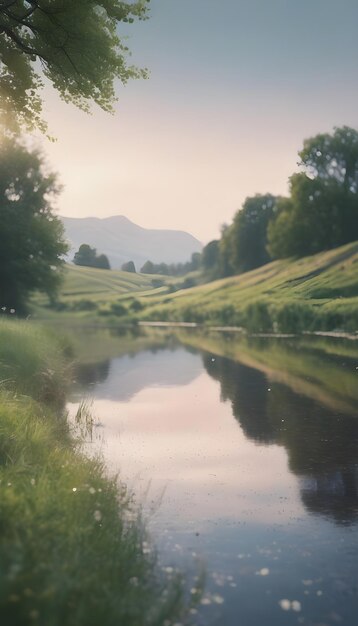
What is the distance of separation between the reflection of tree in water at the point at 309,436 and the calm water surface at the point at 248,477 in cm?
3

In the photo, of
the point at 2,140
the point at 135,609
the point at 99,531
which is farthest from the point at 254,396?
the point at 2,140

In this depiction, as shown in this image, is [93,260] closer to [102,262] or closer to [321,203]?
[102,262]

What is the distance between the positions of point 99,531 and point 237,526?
3113 millimetres

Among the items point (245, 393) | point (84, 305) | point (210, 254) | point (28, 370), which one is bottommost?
point (84, 305)

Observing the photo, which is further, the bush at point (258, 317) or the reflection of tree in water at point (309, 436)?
the bush at point (258, 317)

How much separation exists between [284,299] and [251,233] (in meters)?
54.1

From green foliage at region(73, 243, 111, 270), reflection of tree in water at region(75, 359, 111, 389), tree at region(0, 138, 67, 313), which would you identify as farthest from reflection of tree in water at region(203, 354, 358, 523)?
green foliage at region(73, 243, 111, 270)

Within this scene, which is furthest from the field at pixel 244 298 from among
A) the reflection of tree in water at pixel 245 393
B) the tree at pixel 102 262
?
the reflection of tree in water at pixel 245 393

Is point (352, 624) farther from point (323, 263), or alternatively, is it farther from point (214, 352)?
point (323, 263)

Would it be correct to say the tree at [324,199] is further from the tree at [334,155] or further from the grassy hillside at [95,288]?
the grassy hillside at [95,288]

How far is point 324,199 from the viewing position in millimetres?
93625

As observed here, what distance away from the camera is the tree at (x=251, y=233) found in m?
121

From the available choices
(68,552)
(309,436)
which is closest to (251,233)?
(309,436)

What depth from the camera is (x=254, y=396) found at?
2558 centimetres
